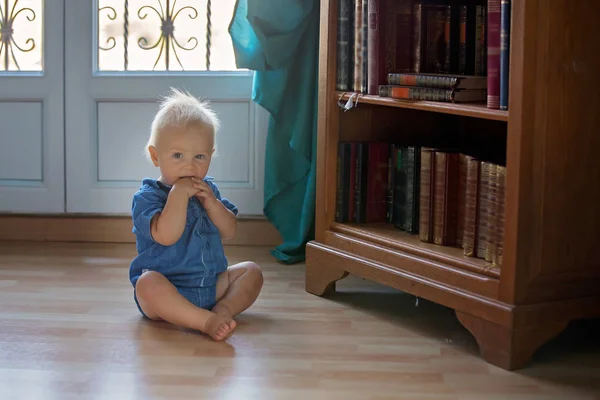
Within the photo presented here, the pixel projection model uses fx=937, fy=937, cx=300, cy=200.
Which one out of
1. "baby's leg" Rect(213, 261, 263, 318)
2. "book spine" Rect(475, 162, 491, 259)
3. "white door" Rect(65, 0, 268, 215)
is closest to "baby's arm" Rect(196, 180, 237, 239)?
"baby's leg" Rect(213, 261, 263, 318)

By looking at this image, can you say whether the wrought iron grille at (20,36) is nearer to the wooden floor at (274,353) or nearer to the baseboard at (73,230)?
the baseboard at (73,230)

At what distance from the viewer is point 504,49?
1.79 metres

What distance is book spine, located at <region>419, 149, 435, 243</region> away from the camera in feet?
6.99

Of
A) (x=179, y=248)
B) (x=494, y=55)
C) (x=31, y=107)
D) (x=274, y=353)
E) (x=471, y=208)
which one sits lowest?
(x=274, y=353)

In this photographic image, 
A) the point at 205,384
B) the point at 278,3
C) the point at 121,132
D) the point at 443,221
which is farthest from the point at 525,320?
the point at 121,132

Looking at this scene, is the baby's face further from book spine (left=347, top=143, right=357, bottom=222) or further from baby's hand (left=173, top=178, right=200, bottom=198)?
book spine (left=347, top=143, right=357, bottom=222)

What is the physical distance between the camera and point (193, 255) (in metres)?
2.07

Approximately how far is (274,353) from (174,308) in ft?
0.87

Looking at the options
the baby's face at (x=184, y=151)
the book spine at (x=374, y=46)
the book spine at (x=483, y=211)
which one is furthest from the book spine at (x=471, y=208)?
the baby's face at (x=184, y=151)

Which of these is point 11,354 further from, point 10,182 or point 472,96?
point 10,182

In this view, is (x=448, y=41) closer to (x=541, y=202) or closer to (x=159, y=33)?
(x=541, y=202)

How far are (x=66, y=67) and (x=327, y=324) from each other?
140cm

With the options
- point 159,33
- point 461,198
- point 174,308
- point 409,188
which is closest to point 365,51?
point 409,188

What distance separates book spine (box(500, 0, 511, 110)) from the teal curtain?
0.98 meters
